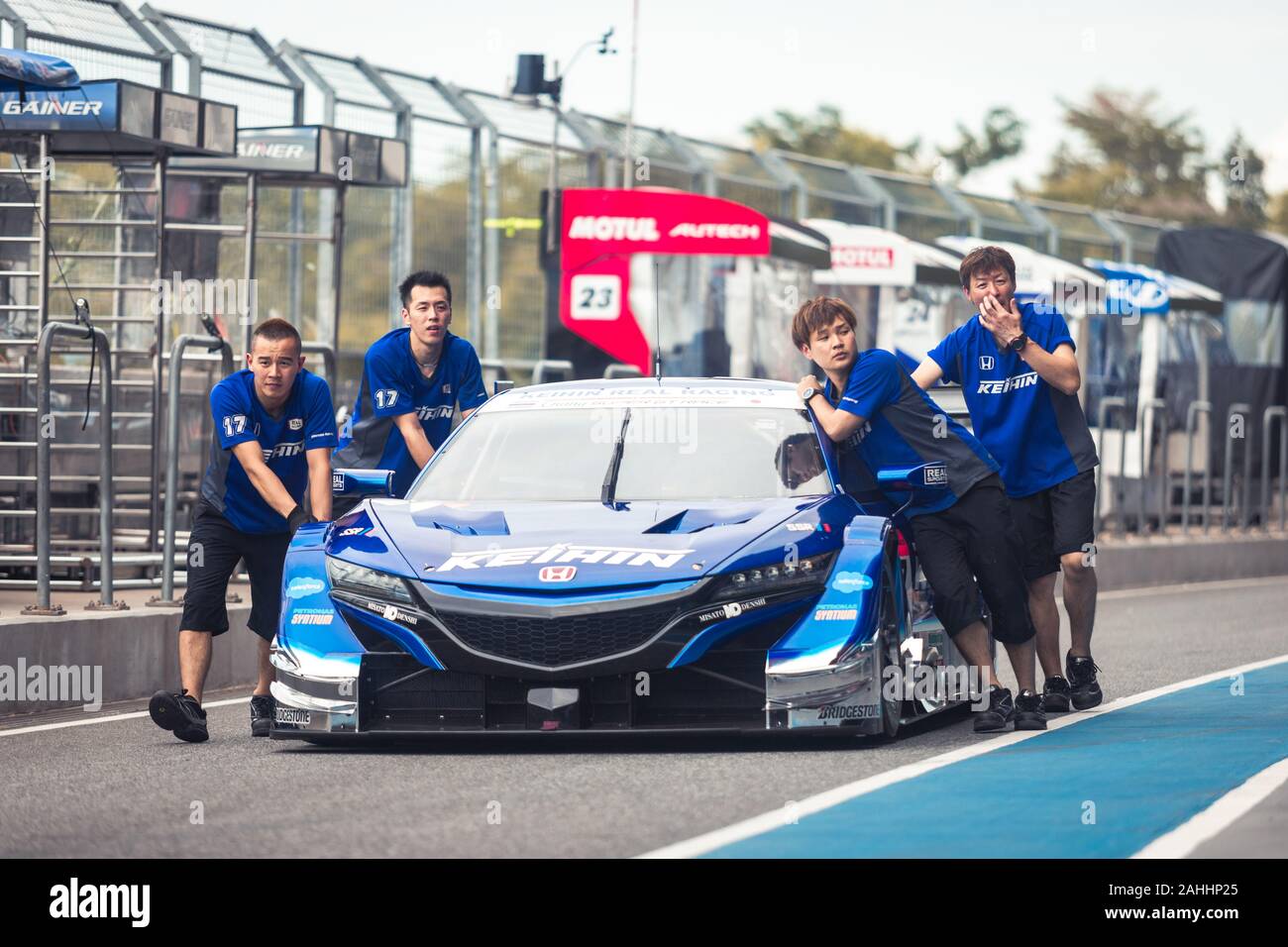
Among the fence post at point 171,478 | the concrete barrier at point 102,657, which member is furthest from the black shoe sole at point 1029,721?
the fence post at point 171,478

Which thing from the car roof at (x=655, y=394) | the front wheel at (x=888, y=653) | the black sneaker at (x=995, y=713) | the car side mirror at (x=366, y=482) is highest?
the car roof at (x=655, y=394)

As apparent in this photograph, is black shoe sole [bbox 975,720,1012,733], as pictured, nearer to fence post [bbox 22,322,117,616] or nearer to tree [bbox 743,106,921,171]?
fence post [bbox 22,322,117,616]

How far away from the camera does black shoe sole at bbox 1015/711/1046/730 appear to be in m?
A: 9.27

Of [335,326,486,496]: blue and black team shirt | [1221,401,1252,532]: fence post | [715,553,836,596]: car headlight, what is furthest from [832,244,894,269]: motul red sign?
[715,553,836,596]: car headlight

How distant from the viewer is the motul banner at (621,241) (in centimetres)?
1889

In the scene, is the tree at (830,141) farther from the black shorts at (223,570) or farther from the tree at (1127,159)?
the black shorts at (223,570)

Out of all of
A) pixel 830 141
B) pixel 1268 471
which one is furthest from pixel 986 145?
pixel 1268 471

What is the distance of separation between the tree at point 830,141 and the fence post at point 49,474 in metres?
67.2

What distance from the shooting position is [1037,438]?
998 centimetres

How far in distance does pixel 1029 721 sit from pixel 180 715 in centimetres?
332

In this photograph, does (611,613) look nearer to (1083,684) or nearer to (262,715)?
(262,715)
